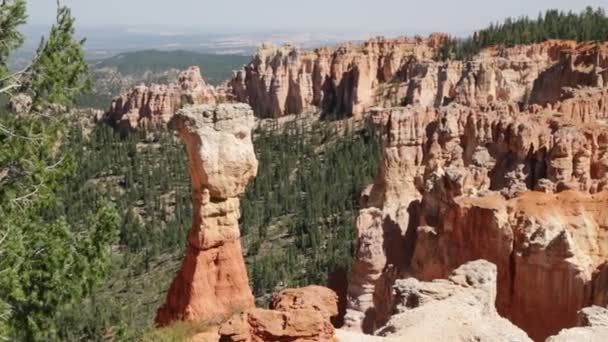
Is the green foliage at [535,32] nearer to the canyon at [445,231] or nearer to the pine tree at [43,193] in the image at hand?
the canyon at [445,231]

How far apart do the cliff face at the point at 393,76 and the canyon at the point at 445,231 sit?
2611 cm

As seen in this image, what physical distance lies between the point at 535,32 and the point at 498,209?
238 feet

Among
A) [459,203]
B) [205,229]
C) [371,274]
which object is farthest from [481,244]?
[205,229]

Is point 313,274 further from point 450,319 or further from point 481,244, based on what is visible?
point 450,319

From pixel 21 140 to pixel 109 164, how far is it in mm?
77732

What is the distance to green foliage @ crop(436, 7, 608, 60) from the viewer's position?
80.2m

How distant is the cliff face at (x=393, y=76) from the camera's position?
69.2 meters

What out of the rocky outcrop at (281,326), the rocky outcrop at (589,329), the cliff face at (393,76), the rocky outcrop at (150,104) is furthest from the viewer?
the rocky outcrop at (150,104)

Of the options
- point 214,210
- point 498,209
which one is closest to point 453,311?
point 214,210

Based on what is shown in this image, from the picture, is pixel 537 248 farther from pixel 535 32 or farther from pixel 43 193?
pixel 535 32

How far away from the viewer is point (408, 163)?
30750mm

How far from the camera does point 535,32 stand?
290ft

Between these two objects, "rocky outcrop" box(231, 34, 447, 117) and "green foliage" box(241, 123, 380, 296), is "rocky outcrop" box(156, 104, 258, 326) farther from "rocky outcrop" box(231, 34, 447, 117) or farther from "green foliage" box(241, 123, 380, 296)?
"rocky outcrop" box(231, 34, 447, 117)

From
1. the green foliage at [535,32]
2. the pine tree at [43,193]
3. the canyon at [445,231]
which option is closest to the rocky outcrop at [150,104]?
the green foliage at [535,32]
